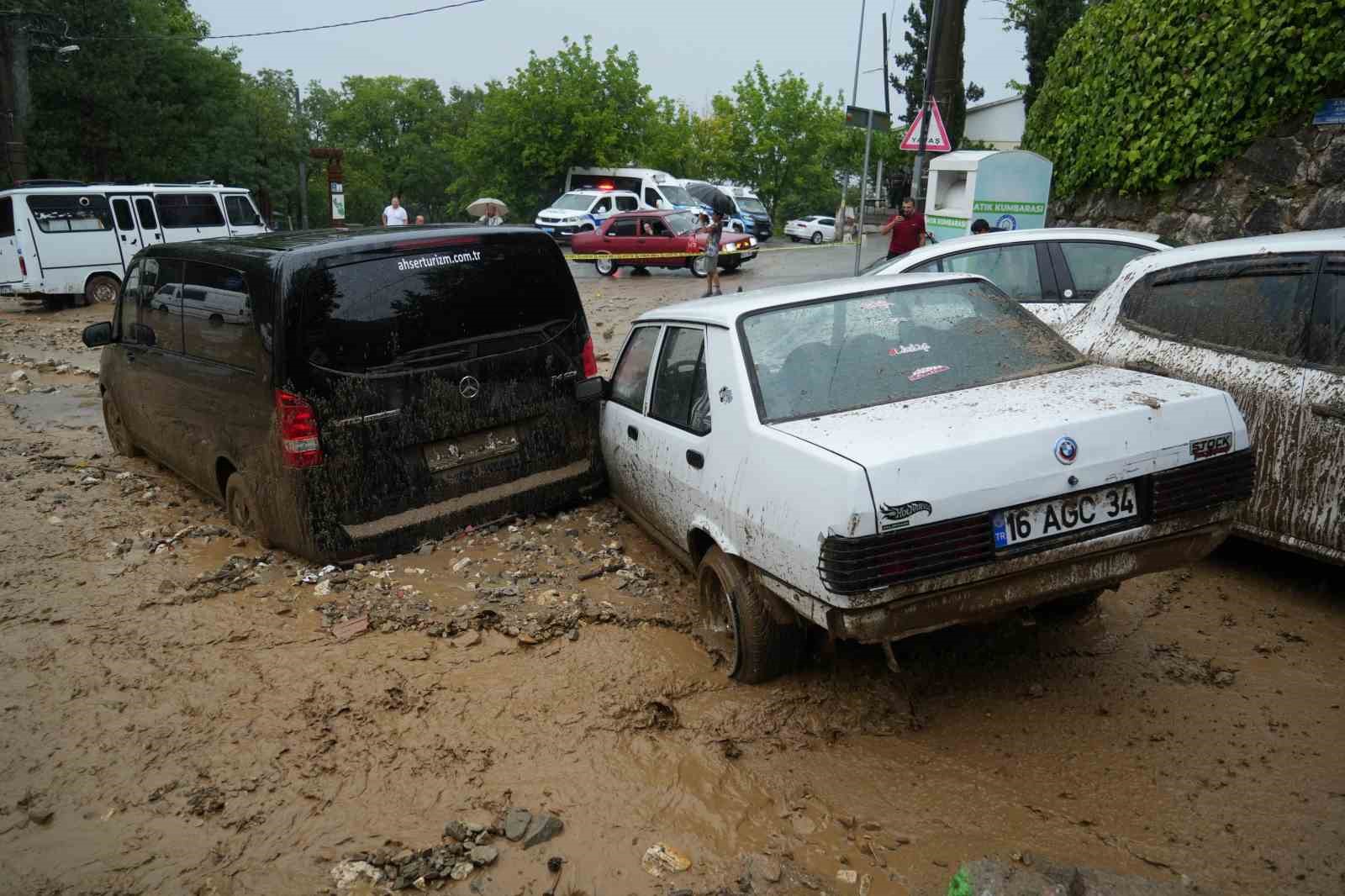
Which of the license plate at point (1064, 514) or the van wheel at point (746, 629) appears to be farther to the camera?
the van wheel at point (746, 629)

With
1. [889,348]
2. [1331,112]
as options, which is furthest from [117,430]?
[1331,112]

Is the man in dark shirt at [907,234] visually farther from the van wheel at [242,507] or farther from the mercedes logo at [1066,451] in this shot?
the mercedes logo at [1066,451]

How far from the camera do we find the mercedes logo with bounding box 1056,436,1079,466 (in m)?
3.31

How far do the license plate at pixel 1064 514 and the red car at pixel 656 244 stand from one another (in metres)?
19.5

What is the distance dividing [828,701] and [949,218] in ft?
42.7

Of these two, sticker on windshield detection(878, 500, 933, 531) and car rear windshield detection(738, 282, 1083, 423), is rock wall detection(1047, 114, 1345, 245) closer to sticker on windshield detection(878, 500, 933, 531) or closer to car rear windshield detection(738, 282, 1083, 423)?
car rear windshield detection(738, 282, 1083, 423)

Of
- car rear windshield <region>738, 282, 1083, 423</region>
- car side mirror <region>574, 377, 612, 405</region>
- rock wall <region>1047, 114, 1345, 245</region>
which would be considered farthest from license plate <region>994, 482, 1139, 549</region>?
rock wall <region>1047, 114, 1345, 245</region>

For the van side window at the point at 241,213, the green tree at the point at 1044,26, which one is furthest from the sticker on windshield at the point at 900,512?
the green tree at the point at 1044,26

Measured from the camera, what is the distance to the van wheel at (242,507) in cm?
568

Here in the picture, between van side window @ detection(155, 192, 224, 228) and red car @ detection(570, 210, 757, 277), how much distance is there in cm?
790

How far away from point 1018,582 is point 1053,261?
512 cm

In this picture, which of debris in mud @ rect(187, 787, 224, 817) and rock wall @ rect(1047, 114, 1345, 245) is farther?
rock wall @ rect(1047, 114, 1345, 245)

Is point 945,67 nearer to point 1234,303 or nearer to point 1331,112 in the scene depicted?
point 1331,112

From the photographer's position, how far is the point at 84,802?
358 centimetres
